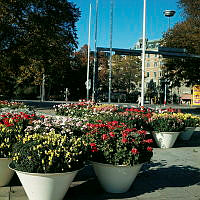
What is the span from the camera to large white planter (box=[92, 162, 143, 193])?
496 centimetres

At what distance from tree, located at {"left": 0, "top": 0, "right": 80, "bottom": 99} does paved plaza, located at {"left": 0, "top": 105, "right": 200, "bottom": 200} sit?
20514mm

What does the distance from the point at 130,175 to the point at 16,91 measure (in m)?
58.2

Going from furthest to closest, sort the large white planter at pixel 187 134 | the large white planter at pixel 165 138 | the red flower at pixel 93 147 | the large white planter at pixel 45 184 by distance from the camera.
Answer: the large white planter at pixel 187 134 → the large white planter at pixel 165 138 → the red flower at pixel 93 147 → the large white planter at pixel 45 184

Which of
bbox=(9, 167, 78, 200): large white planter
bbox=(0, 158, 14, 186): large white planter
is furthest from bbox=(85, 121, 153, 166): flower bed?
bbox=(0, 158, 14, 186): large white planter

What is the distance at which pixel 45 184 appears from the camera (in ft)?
13.7

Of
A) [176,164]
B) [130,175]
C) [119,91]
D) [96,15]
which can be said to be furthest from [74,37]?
[119,91]

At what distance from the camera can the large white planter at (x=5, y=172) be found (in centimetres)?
493

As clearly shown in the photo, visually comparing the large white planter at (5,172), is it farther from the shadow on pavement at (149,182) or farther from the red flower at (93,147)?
the red flower at (93,147)

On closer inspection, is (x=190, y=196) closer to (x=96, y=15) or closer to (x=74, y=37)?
(x=74, y=37)

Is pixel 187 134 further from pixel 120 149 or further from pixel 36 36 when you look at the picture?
pixel 36 36

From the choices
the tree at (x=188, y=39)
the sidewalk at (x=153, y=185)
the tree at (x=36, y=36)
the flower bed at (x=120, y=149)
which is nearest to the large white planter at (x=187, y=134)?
the sidewalk at (x=153, y=185)

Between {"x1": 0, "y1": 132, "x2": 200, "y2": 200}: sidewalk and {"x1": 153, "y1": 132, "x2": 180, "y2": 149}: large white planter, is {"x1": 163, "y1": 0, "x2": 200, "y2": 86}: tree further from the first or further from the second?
{"x1": 0, "y1": 132, "x2": 200, "y2": 200}: sidewalk

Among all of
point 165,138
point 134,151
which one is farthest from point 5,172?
point 165,138

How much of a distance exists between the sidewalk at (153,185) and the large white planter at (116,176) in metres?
A: 0.12
